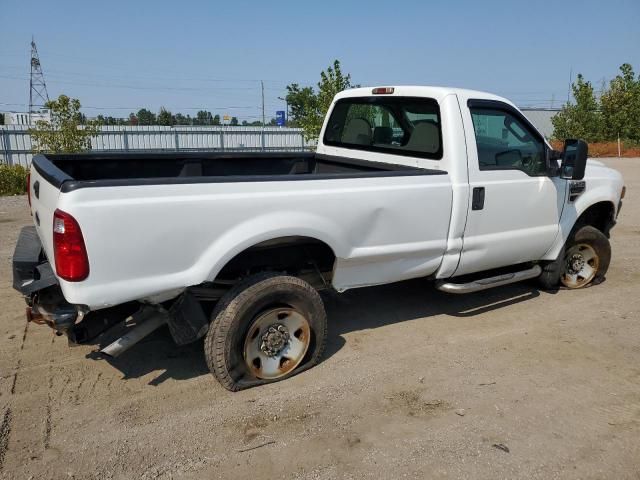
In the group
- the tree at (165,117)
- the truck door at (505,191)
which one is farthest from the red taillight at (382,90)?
the tree at (165,117)

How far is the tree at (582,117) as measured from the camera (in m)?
30.5

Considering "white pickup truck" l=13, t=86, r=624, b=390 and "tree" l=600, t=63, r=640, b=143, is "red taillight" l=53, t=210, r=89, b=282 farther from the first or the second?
"tree" l=600, t=63, r=640, b=143

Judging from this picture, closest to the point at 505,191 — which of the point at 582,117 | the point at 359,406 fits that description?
the point at 359,406

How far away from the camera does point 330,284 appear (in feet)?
13.4

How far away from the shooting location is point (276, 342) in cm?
360

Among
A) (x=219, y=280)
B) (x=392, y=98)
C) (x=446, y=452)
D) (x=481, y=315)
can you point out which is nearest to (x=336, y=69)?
(x=392, y=98)

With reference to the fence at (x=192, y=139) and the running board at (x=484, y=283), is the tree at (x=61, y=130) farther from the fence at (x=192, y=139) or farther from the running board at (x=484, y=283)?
the running board at (x=484, y=283)

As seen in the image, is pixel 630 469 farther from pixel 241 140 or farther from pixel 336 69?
pixel 241 140

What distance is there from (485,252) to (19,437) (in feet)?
11.8

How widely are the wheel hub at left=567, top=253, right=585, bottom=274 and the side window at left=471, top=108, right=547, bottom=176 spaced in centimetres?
135

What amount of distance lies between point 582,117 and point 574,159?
98.2 feet

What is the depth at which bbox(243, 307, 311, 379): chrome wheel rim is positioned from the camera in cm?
348

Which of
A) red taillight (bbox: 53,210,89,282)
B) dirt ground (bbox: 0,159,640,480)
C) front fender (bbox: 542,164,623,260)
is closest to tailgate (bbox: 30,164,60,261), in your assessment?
red taillight (bbox: 53,210,89,282)

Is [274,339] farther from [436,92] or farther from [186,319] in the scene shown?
[436,92]
